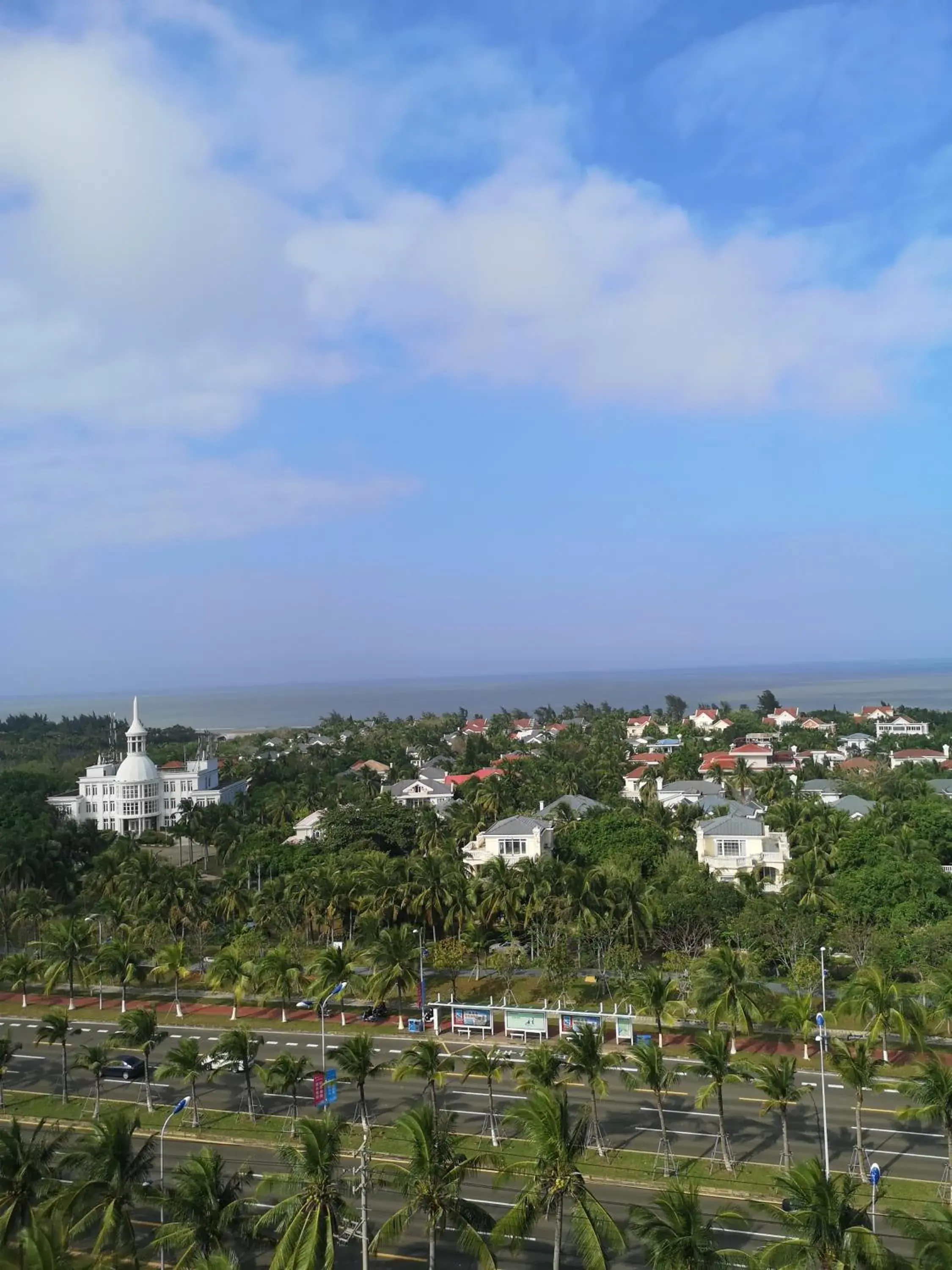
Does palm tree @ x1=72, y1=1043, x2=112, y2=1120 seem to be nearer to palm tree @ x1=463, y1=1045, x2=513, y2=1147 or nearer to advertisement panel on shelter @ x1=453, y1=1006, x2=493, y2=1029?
palm tree @ x1=463, y1=1045, x2=513, y2=1147

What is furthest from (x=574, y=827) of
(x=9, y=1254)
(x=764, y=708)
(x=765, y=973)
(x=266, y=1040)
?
(x=764, y=708)

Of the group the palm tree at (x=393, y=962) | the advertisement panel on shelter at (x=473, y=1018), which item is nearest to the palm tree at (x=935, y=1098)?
the advertisement panel on shelter at (x=473, y=1018)

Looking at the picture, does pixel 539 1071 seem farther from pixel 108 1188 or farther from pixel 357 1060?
pixel 108 1188

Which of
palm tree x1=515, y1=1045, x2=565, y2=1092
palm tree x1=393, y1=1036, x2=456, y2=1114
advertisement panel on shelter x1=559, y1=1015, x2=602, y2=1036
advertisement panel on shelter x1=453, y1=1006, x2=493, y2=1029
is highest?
palm tree x1=515, y1=1045, x2=565, y2=1092

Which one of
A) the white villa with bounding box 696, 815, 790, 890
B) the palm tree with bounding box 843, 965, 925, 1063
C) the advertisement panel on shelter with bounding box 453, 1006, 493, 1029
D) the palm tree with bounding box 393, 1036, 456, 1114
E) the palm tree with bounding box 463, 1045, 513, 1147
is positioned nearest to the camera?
the palm tree with bounding box 463, 1045, 513, 1147

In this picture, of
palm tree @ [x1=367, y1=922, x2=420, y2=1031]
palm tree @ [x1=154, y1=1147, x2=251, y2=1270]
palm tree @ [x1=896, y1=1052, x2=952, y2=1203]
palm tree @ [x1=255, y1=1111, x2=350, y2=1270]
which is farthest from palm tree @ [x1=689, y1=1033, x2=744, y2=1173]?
palm tree @ [x1=367, y1=922, x2=420, y2=1031]

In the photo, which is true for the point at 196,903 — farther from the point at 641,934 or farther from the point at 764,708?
the point at 764,708
